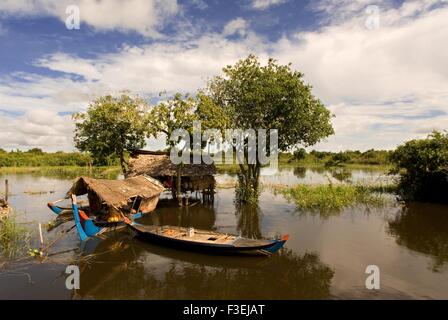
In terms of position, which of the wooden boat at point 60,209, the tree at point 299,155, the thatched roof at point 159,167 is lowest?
the wooden boat at point 60,209

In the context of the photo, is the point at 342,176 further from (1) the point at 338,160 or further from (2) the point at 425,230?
(2) the point at 425,230

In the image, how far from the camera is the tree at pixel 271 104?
1969 centimetres

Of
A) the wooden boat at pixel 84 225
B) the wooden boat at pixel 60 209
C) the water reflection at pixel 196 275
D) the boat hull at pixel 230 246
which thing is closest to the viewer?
the water reflection at pixel 196 275

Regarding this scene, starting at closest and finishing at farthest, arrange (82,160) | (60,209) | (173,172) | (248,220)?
(60,209) → (248,220) → (173,172) → (82,160)

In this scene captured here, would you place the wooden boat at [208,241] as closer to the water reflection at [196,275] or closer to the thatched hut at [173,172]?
the water reflection at [196,275]

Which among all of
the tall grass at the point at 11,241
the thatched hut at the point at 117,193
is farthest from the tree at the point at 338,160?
the tall grass at the point at 11,241

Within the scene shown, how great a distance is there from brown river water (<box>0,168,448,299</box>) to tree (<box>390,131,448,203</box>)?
6.68 m

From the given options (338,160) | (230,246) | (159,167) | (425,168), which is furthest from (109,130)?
(338,160)

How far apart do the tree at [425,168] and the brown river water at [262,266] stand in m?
6.68

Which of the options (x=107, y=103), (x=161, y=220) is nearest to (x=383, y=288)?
(x=161, y=220)

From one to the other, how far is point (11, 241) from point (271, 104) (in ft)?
50.4

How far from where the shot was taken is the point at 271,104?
65.6 feet

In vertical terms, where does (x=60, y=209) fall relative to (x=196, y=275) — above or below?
above
